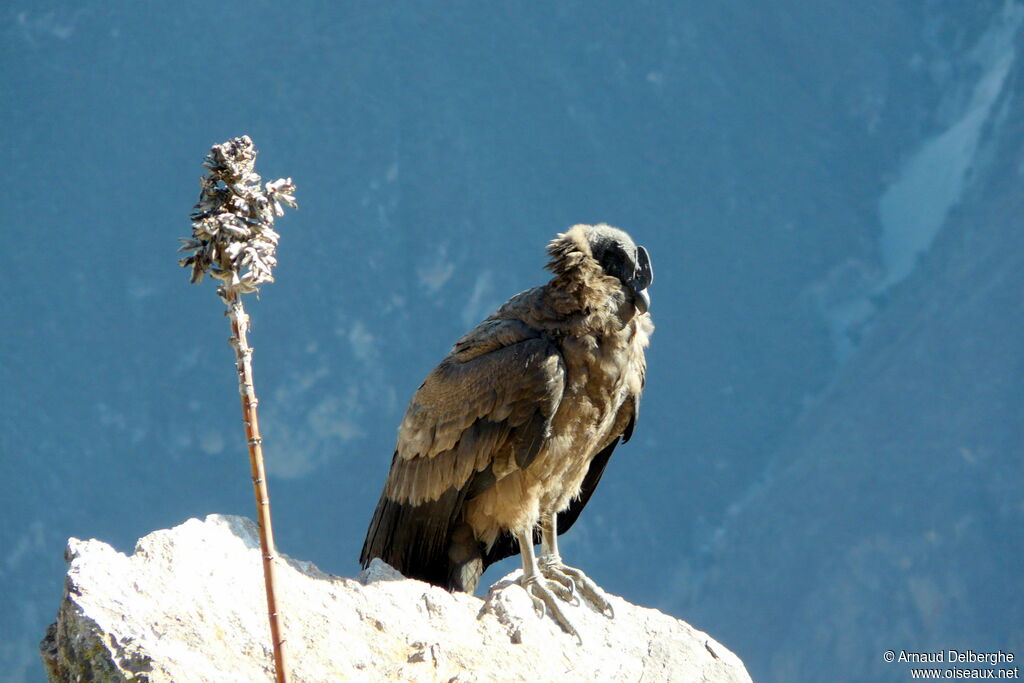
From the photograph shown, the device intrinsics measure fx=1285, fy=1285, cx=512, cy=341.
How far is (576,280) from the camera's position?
7652mm

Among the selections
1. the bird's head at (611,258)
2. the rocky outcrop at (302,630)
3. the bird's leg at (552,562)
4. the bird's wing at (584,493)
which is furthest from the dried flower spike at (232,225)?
the bird's wing at (584,493)

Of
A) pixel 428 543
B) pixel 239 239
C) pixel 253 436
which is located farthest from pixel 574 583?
pixel 239 239

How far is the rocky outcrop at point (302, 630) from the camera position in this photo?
5.44m

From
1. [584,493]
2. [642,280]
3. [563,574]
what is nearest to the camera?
[642,280]

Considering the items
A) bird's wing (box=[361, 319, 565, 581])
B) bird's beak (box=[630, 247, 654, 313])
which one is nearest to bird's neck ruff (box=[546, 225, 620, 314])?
bird's beak (box=[630, 247, 654, 313])

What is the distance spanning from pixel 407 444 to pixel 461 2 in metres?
15.6

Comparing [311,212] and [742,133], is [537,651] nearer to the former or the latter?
[311,212]

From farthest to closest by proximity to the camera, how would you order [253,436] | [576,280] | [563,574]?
[563,574]
[576,280]
[253,436]

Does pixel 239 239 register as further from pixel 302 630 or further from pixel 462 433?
pixel 462 433

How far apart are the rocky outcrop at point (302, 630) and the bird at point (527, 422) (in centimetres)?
46

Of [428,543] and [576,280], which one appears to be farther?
[428,543]

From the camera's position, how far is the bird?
7.58m

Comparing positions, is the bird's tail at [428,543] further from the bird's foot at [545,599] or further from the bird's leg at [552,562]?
the bird's foot at [545,599]

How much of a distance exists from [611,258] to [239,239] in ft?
13.0
